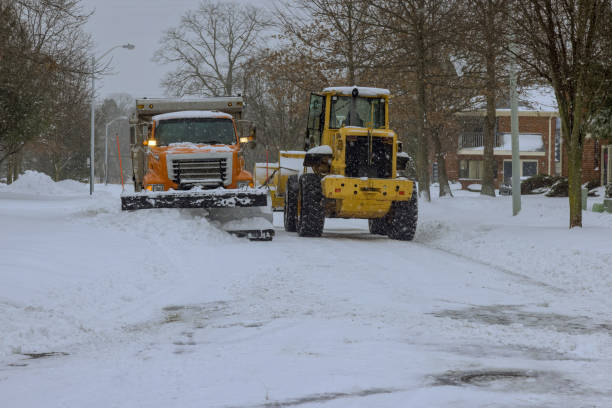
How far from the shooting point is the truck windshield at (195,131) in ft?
55.8

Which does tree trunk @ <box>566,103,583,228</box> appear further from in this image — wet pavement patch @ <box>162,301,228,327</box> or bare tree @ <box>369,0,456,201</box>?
wet pavement patch @ <box>162,301,228,327</box>

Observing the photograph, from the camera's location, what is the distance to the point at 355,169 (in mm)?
16469

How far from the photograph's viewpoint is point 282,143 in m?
A: 50.8

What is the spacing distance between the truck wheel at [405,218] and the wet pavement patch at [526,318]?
8.31 metres

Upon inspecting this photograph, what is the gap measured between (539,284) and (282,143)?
4088 centimetres

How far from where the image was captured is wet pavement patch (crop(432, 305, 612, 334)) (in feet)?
24.1

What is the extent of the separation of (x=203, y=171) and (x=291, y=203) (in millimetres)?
2854

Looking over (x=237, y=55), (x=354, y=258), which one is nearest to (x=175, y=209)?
(x=354, y=258)

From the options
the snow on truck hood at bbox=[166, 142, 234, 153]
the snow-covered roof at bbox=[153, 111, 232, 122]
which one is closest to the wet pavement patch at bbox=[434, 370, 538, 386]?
the snow on truck hood at bbox=[166, 142, 234, 153]

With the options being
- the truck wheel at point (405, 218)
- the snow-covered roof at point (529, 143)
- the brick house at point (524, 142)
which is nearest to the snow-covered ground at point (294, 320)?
the truck wheel at point (405, 218)

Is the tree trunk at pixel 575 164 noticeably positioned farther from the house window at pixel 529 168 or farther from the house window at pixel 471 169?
the house window at pixel 471 169

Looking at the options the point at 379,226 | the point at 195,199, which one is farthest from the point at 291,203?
the point at 195,199

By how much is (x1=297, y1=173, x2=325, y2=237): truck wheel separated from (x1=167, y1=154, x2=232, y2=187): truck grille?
67.5 inches

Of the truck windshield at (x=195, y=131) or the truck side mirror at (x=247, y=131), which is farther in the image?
the truck side mirror at (x=247, y=131)
